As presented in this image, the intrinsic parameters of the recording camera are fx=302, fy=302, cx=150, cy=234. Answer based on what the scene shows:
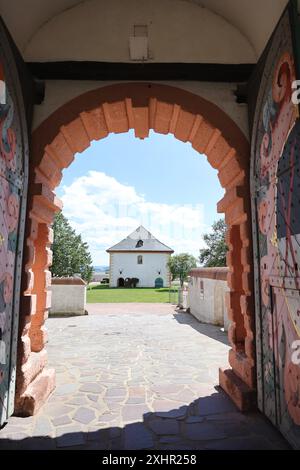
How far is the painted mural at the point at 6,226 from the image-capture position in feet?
9.58

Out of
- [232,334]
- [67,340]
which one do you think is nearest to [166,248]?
[67,340]

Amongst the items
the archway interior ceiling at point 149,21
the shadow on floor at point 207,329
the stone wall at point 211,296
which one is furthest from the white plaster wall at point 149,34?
the stone wall at point 211,296

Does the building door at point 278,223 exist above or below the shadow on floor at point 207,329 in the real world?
above

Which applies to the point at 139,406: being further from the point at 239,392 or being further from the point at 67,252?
the point at 67,252

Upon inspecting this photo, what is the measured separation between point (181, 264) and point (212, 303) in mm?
33671

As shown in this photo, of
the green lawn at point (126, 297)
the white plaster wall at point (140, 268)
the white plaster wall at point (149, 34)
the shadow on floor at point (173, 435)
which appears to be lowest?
the green lawn at point (126, 297)

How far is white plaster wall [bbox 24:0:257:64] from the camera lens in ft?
12.0

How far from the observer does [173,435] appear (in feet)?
9.84

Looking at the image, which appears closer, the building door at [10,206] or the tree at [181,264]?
the building door at [10,206]

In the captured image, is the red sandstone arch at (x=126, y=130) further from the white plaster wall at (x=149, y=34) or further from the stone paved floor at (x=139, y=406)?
the white plaster wall at (x=149, y=34)

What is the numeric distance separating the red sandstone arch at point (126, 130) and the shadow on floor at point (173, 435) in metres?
0.36

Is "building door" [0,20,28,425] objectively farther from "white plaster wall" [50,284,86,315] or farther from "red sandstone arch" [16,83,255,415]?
"white plaster wall" [50,284,86,315]

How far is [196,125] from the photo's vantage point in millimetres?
4078

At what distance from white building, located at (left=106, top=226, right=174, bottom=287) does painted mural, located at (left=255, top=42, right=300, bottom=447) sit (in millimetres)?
41515
